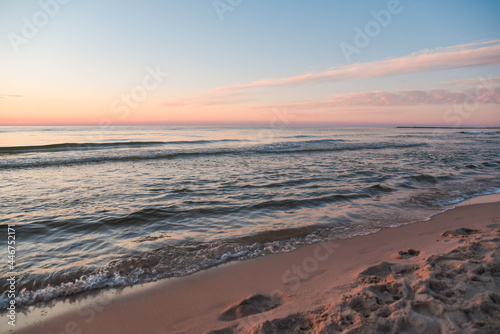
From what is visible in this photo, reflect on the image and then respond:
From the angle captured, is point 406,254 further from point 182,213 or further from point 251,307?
point 182,213

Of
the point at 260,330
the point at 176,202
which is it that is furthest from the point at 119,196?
the point at 260,330

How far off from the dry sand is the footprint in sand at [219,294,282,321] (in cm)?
1

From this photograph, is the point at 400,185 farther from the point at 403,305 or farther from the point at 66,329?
the point at 66,329

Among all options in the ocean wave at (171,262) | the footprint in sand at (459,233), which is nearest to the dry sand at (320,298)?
the ocean wave at (171,262)

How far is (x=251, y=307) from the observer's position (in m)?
3.31

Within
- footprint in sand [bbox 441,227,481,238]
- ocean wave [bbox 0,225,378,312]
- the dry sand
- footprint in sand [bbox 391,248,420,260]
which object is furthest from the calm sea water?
footprint in sand [bbox 391,248,420,260]

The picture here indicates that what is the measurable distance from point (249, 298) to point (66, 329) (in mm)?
2195

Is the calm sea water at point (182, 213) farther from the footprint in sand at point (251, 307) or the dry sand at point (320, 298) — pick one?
the footprint in sand at point (251, 307)

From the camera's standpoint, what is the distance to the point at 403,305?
2771 millimetres

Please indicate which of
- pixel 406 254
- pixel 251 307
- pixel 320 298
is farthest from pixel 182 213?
pixel 406 254

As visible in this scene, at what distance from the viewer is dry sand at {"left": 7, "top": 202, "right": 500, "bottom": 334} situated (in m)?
2.61

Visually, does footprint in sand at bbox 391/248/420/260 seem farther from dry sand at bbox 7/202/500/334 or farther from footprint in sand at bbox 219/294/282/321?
footprint in sand at bbox 219/294/282/321

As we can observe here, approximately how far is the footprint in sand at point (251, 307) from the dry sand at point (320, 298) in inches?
0.5

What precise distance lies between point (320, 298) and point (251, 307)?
873 mm
